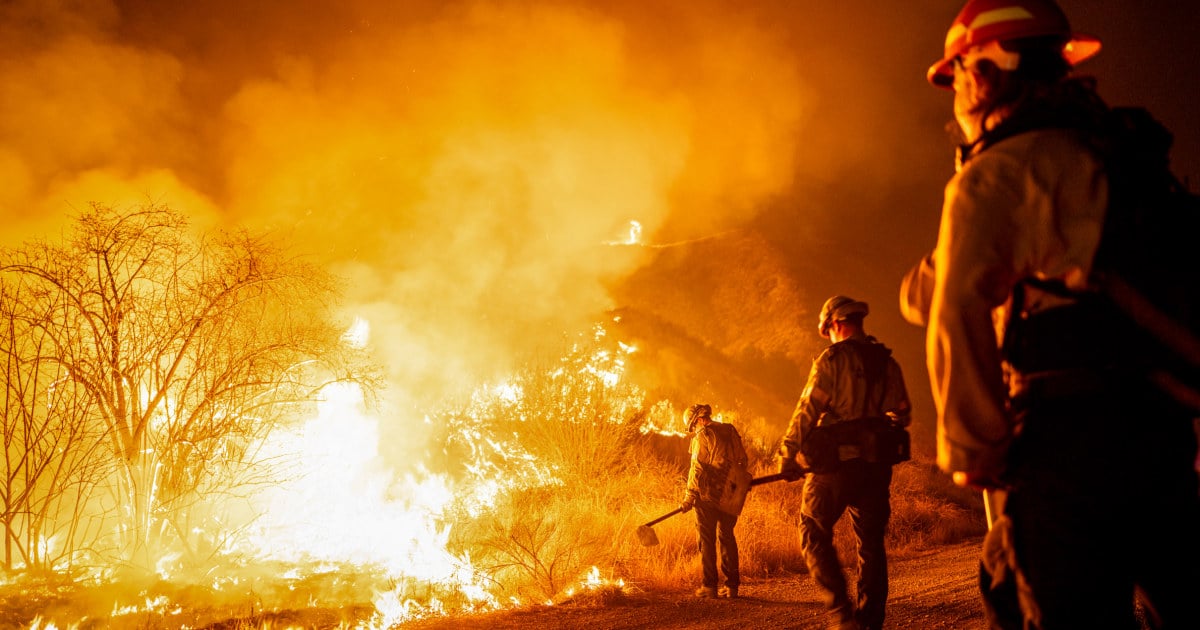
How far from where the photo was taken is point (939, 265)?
5.24 ft

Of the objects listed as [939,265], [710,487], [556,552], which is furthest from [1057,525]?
[556,552]

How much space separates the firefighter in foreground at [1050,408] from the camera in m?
1.39

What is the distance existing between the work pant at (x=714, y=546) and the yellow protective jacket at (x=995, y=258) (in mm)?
5744

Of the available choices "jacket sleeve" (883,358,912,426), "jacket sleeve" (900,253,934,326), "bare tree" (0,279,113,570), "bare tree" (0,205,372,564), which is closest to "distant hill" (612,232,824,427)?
"bare tree" (0,205,372,564)

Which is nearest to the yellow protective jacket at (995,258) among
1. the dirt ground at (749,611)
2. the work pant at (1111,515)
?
the work pant at (1111,515)

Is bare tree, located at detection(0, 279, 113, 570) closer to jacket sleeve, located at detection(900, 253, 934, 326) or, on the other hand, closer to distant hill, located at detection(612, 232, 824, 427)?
jacket sleeve, located at detection(900, 253, 934, 326)

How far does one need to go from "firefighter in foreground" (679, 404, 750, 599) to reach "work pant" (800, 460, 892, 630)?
2.20 metres

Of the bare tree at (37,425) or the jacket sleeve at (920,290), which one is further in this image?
the bare tree at (37,425)

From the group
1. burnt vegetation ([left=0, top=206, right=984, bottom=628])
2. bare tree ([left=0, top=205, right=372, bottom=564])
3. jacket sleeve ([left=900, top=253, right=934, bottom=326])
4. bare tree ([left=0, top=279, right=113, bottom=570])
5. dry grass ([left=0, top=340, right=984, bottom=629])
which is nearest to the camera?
jacket sleeve ([left=900, top=253, right=934, bottom=326])

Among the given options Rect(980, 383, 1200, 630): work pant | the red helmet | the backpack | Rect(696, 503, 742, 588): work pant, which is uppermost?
Answer: the red helmet

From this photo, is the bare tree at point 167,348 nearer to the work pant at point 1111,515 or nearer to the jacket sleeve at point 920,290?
the jacket sleeve at point 920,290

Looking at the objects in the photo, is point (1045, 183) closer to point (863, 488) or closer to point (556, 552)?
point (863, 488)

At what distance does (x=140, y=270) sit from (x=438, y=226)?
15280 mm

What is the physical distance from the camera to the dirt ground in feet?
17.6
